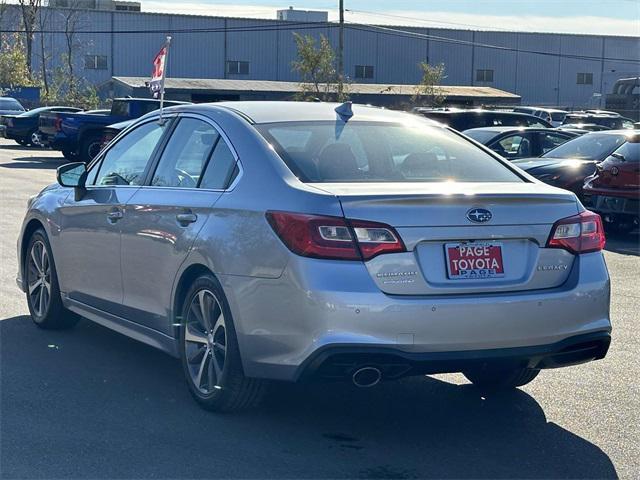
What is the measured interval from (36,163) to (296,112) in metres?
23.0

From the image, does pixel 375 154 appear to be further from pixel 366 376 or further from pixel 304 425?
pixel 304 425

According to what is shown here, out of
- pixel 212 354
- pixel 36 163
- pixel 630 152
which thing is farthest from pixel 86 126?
pixel 212 354

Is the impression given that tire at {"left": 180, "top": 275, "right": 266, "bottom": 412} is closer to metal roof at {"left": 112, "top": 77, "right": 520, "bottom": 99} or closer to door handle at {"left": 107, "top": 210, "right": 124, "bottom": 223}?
door handle at {"left": 107, "top": 210, "right": 124, "bottom": 223}

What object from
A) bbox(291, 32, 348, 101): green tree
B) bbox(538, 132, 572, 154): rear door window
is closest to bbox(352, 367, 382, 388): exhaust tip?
bbox(538, 132, 572, 154): rear door window

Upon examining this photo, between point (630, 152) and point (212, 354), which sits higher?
point (630, 152)

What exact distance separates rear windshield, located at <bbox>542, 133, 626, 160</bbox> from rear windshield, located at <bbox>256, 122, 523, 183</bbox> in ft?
35.1

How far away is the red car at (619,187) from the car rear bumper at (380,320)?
9.17m

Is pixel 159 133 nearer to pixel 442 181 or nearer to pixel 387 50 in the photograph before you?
pixel 442 181

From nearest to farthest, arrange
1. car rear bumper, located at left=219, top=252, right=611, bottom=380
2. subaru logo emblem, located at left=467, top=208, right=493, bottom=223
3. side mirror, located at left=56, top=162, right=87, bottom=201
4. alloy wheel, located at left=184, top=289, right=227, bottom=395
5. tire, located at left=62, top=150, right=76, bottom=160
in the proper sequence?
car rear bumper, located at left=219, top=252, right=611, bottom=380 → subaru logo emblem, located at left=467, top=208, right=493, bottom=223 → alloy wheel, located at left=184, top=289, right=227, bottom=395 → side mirror, located at left=56, top=162, right=87, bottom=201 → tire, located at left=62, top=150, right=76, bottom=160

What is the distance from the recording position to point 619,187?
46.5ft

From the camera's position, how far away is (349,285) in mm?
4848

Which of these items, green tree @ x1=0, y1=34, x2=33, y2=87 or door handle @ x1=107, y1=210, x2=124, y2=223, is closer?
door handle @ x1=107, y1=210, x2=124, y2=223

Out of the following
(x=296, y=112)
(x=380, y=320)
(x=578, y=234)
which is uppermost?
(x=296, y=112)

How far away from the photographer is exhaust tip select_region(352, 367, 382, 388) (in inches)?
196
